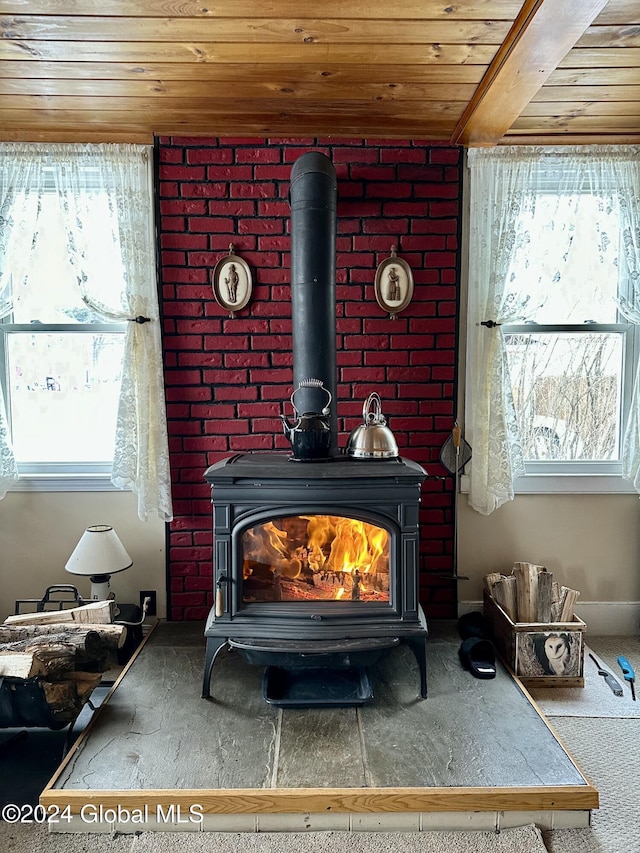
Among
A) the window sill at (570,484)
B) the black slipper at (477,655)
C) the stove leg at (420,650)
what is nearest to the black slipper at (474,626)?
the black slipper at (477,655)

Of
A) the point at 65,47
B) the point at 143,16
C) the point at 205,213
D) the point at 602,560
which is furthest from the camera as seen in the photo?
the point at 602,560

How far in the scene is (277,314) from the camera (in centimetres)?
275

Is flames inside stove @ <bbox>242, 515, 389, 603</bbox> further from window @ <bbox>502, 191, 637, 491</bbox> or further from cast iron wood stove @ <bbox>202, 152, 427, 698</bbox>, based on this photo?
window @ <bbox>502, 191, 637, 491</bbox>

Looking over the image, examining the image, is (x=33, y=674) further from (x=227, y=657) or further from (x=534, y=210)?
(x=534, y=210)

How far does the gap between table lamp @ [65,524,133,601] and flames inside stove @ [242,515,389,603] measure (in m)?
0.68

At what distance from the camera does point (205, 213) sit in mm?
2705

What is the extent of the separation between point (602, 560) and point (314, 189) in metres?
2.13

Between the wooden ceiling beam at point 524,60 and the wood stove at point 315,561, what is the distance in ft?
4.46

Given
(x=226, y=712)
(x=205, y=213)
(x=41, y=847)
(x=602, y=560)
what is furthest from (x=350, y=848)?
(x=205, y=213)

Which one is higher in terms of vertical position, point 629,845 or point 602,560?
point 602,560

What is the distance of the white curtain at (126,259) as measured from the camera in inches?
104

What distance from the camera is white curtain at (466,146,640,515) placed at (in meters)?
2.69

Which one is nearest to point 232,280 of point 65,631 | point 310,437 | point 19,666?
point 310,437

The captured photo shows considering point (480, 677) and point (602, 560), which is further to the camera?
point (602, 560)
